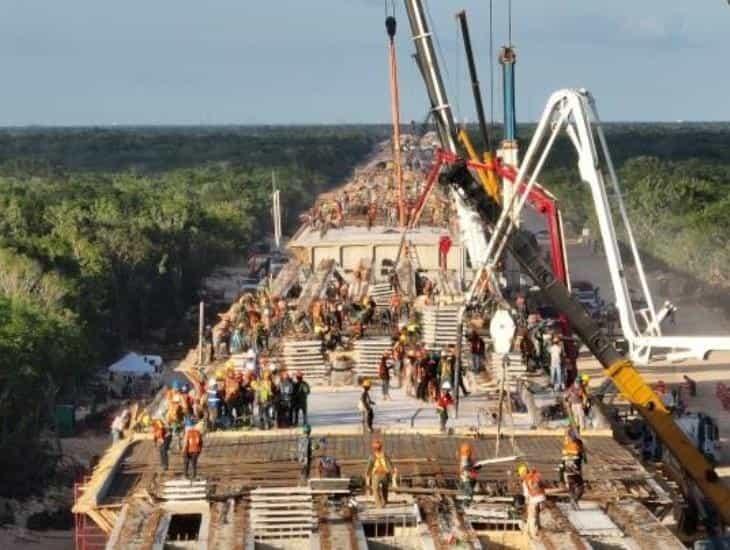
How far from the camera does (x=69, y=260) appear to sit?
70.2 meters

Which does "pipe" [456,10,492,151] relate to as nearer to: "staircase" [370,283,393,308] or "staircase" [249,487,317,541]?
"staircase" [370,283,393,308]

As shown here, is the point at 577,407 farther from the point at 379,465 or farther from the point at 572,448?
the point at 379,465

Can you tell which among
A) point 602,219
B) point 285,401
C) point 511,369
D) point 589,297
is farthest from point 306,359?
point 589,297

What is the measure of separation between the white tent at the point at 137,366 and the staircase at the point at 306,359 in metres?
22.4

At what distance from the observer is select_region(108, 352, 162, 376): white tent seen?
59125 mm

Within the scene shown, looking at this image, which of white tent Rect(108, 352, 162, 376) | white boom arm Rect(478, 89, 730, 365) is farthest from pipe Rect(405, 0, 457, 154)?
white boom arm Rect(478, 89, 730, 365)

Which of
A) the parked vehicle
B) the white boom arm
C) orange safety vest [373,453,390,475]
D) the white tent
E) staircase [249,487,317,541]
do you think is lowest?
the white tent

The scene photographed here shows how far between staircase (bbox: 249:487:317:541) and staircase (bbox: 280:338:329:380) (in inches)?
436

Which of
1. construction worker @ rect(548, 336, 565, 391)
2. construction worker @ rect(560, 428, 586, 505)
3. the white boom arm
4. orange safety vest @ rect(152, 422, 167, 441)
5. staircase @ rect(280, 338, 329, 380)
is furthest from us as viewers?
staircase @ rect(280, 338, 329, 380)

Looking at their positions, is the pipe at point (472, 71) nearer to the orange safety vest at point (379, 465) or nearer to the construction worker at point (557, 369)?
the construction worker at point (557, 369)

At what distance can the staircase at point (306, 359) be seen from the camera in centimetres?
3666

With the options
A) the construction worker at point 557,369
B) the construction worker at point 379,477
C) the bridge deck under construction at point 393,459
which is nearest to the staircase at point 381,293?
the construction worker at point 557,369

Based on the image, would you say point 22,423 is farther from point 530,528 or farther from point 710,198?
point 710,198

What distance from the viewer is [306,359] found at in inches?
1459
